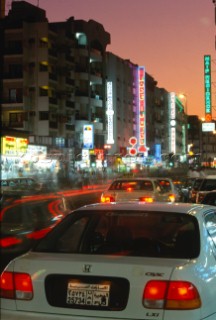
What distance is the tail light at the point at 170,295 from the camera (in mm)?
4242

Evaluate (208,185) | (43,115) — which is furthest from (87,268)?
(43,115)

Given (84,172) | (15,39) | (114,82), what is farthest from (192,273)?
(114,82)

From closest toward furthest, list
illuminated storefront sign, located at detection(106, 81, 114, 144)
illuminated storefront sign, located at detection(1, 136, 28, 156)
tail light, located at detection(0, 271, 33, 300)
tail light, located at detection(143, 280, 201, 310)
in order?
tail light, located at detection(143, 280, 201, 310) → tail light, located at detection(0, 271, 33, 300) → illuminated storefront sign, located at detection(1, 136, 28, 156) → illuminated storefront sign, located at detection(106, 81, 114, 144)

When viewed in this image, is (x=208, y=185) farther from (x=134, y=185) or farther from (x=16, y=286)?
(x=16, y=286)

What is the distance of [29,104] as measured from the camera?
194 ft

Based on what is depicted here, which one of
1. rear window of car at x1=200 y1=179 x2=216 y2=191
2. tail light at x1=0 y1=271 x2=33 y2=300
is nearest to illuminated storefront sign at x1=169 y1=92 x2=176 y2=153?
rear window of car at x1=200 y1=179 x2=216 y2=191

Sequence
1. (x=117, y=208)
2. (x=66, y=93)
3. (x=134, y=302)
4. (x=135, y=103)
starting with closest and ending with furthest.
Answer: (x=134, y=302)
(x=117, y=208)
(x=66, y=93)
(x=135, y=103)

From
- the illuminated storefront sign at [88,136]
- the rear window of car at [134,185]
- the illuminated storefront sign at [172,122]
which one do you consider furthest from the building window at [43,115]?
the illuminated storefront sign at [172,122]

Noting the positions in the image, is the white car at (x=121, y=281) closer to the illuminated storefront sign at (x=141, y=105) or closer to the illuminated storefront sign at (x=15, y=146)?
the illuminated storefront sign at (x=15, y=146)

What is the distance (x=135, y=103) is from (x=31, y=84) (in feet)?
111

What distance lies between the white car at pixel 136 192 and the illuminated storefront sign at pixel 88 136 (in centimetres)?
4466

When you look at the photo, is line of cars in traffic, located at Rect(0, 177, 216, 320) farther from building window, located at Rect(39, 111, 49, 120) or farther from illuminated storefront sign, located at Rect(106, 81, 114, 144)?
illuminated storefront sign, located at Rect(106, 81, 114, 144)

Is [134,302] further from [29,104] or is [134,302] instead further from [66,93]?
[66,93]

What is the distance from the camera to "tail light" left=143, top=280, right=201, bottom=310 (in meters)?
4.24
